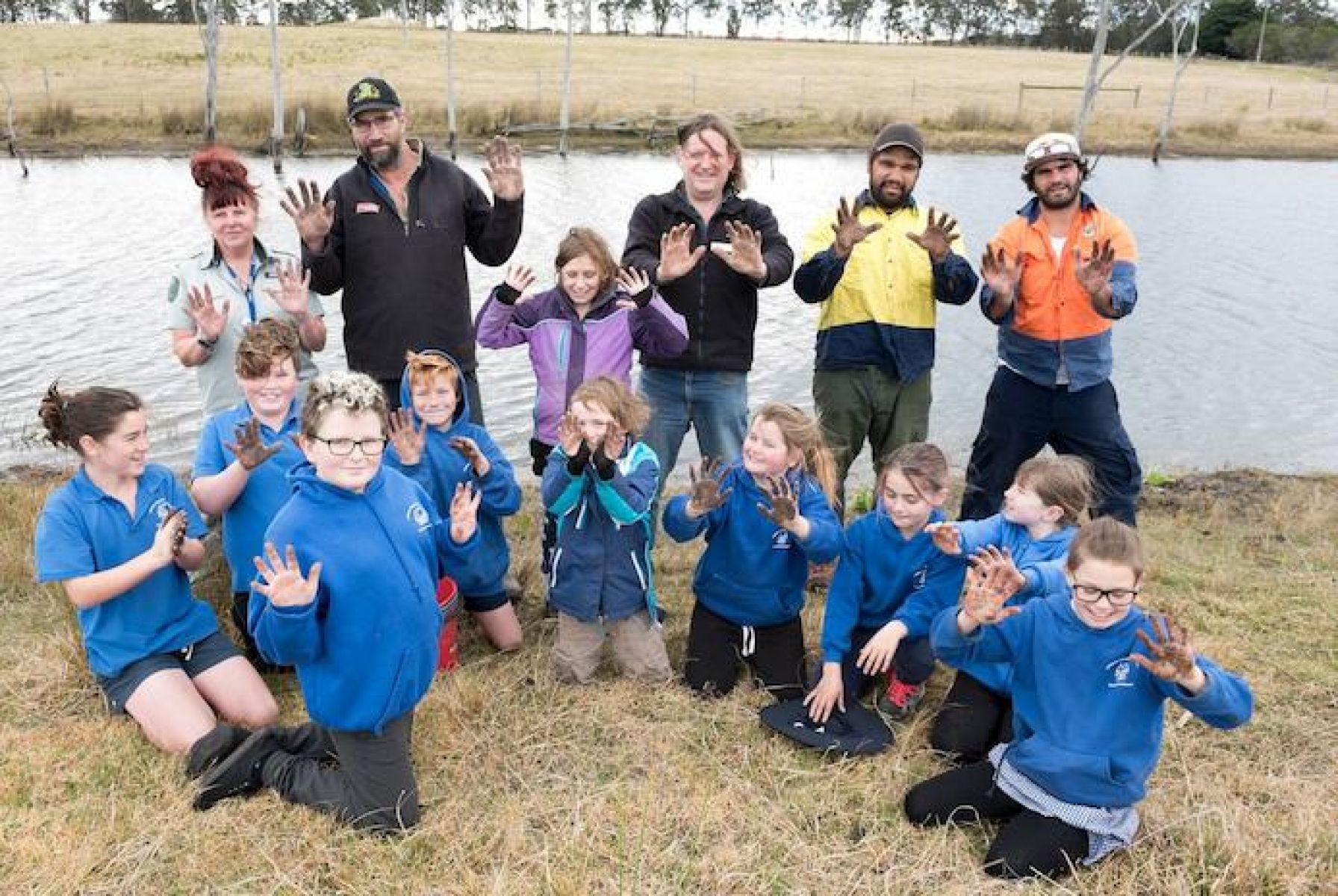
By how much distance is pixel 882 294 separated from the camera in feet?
17.0

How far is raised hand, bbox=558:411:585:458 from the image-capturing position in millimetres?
4078

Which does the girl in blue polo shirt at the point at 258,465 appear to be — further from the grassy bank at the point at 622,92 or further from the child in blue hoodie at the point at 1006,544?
the grassy bank at the point at 622,92

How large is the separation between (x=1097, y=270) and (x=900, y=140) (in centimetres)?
119

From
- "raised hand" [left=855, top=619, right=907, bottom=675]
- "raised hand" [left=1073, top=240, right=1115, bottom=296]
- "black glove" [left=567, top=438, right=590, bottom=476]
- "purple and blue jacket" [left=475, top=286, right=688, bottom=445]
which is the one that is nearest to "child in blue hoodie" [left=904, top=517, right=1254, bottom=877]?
"raised hand" [left=855, top=619, right=907, bottom=675]

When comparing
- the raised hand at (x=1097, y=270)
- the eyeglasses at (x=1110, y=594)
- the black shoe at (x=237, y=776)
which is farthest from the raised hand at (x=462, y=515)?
the raised hand at (x=1097, y=270)

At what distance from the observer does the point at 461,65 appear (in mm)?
55562

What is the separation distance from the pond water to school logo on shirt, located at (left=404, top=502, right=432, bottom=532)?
91.1 inches

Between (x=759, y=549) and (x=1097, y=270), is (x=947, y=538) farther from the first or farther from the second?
(x=1097, y=270)

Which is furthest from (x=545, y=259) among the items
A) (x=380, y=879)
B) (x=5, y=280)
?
(x=380, y=879)

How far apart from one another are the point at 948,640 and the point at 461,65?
58323mm

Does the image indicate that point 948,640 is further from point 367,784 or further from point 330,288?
point 330,288

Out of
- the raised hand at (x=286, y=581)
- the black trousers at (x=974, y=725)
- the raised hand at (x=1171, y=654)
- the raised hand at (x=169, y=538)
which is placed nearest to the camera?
the raised hand at (x=1171, y=654)

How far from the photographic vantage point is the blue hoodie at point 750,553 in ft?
14.3

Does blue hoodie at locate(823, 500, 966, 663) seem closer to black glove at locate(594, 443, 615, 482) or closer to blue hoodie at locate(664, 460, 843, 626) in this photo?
blue hoodie at locate(664, 460, 843, 626)
